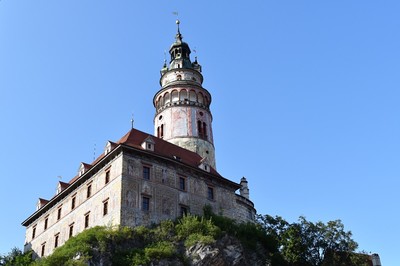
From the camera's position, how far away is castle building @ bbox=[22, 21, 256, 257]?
34.6 m

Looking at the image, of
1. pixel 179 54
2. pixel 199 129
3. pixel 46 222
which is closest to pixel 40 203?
pixel 46 222

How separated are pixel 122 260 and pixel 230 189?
1311 cm

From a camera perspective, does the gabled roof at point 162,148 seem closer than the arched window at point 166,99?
Yes

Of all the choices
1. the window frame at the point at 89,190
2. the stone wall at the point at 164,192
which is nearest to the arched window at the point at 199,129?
the stone wall at the point at 164,192

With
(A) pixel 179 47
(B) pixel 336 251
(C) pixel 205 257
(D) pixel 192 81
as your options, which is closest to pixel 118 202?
(C) pixel 205 257

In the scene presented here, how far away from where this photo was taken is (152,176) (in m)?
36.1

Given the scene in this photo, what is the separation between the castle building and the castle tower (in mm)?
135

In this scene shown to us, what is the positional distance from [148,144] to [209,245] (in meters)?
9.14

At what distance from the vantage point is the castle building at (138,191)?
34625 mm

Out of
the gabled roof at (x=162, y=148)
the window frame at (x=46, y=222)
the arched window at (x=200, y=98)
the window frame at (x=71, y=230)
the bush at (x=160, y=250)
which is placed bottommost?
the bush at (x=160, y=250)

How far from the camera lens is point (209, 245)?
32.4 m

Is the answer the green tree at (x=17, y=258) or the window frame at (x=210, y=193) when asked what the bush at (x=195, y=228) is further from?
the green tree at (x=17, y=258)

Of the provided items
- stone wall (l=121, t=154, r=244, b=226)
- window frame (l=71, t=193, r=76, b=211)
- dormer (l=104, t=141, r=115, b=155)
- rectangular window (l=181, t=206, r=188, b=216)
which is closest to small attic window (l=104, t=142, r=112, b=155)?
dormer (l=104, t=141, r=115, b=155)

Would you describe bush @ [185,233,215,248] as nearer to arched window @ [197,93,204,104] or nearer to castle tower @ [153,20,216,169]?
castle tower @ [153,20,216,169]
